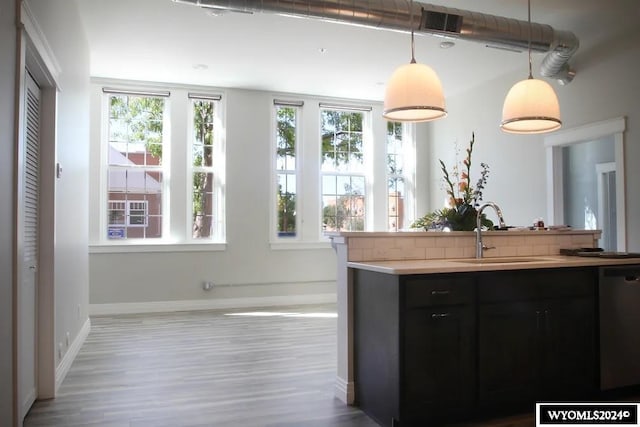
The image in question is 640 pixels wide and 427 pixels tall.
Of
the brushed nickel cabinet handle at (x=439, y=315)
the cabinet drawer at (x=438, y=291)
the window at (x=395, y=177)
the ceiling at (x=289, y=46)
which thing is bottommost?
the brushed nickel cabinet handle at (x=439, y=315)

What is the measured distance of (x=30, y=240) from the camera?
2951mm

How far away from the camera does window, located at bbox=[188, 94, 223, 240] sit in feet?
21.7

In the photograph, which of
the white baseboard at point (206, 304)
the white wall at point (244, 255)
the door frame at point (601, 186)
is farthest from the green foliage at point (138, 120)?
the door frame at point (601, 186)

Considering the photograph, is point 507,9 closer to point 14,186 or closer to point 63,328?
point 14,186

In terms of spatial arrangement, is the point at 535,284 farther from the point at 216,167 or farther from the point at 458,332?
the point at 216,167

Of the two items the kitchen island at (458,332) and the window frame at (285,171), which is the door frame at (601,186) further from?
the kitchen island at (458,332)

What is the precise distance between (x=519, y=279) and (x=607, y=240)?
4844 millimetres

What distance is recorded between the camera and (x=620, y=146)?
4625mm

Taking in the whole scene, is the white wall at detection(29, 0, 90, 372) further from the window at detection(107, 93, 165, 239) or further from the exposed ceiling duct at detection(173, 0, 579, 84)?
the window at detection(107, 93, 165, 239)

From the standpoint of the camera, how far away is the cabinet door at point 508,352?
2611mm

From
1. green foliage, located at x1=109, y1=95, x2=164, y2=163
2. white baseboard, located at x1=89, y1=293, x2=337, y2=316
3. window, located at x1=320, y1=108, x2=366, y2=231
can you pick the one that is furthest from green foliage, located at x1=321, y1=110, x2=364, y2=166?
green foliage, located at x1=109, y1=95, x2=164, y2=163

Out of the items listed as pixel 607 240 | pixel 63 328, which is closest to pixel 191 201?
pixel 63 328

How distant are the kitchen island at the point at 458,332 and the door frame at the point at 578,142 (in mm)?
1878

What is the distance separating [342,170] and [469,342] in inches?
196
